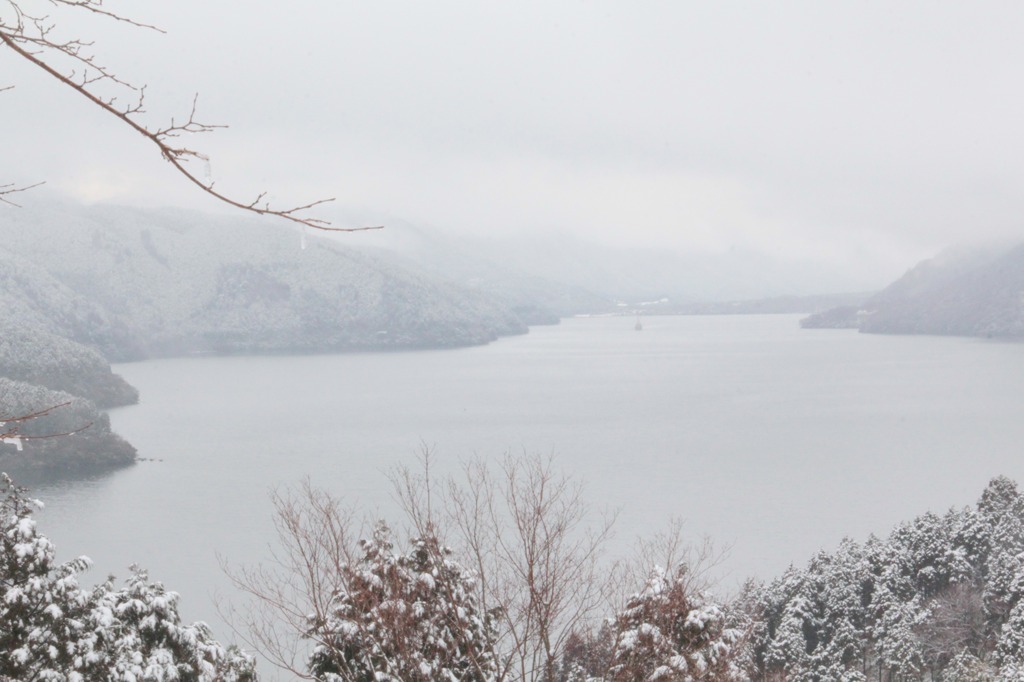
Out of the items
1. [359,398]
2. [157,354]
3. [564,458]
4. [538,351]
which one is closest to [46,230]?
[157,354]

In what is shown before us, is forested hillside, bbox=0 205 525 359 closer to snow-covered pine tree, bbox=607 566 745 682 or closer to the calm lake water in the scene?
the calm lake water

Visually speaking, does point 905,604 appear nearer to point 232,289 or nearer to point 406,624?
point 406,624

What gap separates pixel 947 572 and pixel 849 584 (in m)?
1.45

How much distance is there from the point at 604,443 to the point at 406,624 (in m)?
24.0

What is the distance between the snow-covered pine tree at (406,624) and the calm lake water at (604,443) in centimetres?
493

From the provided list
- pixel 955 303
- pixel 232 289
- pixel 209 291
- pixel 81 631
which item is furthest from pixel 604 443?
pixel 955 303

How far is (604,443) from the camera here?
2634 cm

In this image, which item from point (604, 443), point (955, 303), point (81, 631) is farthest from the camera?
point (955, 303)

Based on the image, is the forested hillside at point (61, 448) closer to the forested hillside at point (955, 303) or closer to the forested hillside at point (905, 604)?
the forested hillside at point (905, 604)

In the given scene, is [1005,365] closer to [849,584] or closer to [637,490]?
[637,490]

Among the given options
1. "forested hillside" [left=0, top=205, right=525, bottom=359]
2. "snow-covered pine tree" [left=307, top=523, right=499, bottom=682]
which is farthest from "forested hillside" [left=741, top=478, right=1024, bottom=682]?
"forested hillside" [left=0, top=205, right=525, bottom=359]

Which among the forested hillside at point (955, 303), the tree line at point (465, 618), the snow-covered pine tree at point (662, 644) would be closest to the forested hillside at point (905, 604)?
the tree line at point (465, 618)

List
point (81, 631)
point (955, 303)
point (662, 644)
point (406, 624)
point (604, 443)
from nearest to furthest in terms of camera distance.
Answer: point (406, 624)
point (662, 644)
point (81, 631)
point (604, 443)
point (955, 303)

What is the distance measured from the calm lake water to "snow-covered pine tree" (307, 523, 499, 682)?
493 centimetres
